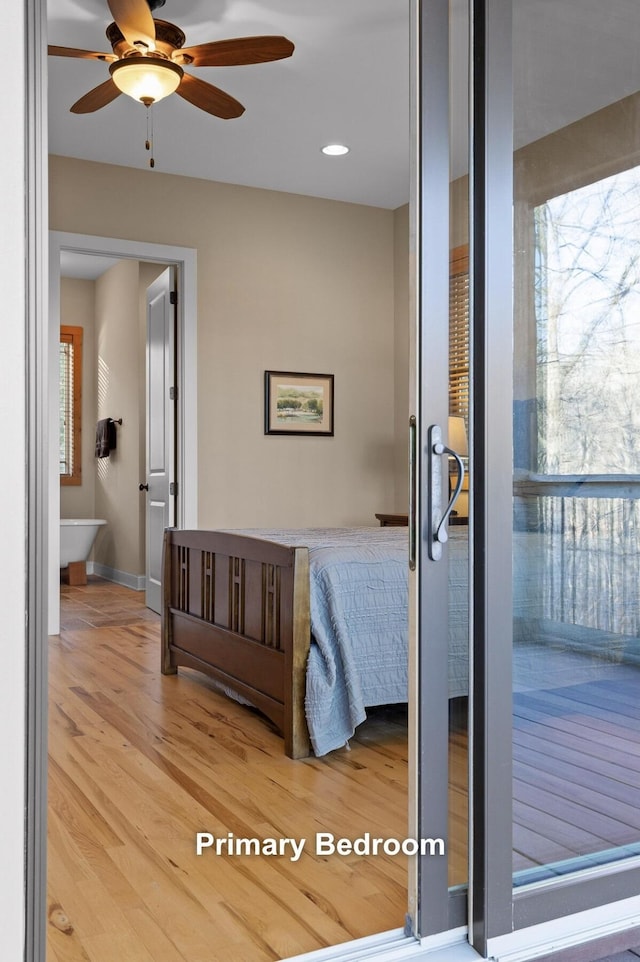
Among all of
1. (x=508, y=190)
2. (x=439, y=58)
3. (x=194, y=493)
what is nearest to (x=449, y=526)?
(x=508, y=190)

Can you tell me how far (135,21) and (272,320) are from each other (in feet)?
9.60

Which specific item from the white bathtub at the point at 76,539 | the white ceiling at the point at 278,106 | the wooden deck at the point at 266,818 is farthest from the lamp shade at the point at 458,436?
the white bathtub at the point at 76,539

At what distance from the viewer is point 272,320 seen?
6.19 metres

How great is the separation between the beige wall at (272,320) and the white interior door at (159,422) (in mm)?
200

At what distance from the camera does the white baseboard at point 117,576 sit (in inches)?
291

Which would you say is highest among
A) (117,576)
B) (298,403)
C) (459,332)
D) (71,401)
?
(71,401)

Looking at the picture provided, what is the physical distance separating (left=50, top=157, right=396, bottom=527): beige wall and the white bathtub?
231cm

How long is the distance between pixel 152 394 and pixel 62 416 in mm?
2741

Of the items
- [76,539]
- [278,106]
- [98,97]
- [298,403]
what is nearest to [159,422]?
[298,403]

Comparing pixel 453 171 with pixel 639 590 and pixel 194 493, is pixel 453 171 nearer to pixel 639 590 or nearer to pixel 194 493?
pixel 639 590

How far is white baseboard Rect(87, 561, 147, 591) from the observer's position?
24.2 ft

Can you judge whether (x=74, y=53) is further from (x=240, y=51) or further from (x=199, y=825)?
(x=199, y=825)

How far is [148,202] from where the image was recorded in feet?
18.8

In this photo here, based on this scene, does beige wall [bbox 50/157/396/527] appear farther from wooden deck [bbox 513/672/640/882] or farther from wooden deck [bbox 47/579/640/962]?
wooden deck [bbox 513/672/640/882]
